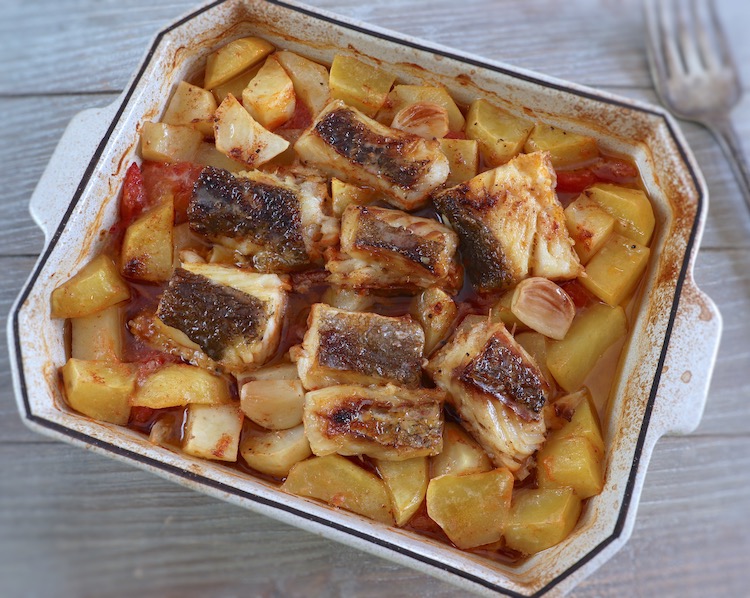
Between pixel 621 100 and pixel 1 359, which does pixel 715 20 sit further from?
pixel 1 359

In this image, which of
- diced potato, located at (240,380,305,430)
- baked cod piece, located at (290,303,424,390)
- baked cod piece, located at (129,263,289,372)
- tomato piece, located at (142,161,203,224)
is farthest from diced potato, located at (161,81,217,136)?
diced potato, located at (240,380,305,430)

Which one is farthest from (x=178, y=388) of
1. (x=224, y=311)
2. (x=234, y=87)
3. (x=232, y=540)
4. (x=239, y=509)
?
(x=234, y=87)

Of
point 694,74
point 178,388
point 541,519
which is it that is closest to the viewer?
point 541,519

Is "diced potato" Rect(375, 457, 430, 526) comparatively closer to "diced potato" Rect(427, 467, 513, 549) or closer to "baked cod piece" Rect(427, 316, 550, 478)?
"diced potato" Rect(427, 467, 513, 549)

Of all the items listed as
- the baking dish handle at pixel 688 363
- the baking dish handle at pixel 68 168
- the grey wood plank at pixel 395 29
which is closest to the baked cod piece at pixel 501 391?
the baking dish handle at pixel 688 363

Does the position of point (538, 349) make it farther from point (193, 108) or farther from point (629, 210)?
point (193, 108)

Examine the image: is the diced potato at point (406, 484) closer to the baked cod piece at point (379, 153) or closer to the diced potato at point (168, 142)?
the baked cod piece at point (379, 153)
